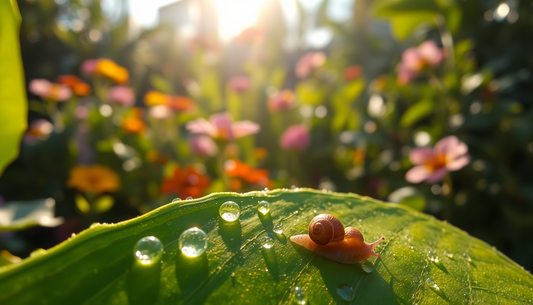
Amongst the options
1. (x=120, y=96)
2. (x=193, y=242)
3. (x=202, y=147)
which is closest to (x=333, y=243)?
(x=193, y=242)

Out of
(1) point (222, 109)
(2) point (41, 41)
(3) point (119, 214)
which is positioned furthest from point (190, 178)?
(2) point (41, 41)

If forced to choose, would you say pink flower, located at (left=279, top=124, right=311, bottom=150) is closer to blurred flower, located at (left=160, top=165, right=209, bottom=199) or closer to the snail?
blurred flower, located at (left=160, top=165, right=209, bottom=199)

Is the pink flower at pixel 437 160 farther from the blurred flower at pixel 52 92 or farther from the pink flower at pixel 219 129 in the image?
the blurred flower at pixel 52 92

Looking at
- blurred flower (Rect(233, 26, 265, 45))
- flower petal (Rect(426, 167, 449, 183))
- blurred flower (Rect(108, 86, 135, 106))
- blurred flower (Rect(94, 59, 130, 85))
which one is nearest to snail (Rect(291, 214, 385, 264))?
flower petal (Rect(426, 167, 449, 183))

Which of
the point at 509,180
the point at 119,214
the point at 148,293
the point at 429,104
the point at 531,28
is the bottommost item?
the point at 119,214

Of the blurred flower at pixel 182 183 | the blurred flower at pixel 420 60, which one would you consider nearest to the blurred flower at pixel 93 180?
the blurred flower at pixel 182 183

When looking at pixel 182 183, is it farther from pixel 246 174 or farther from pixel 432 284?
pixel 432 284

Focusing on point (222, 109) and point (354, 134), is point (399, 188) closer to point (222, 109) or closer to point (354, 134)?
point (354, 134)
